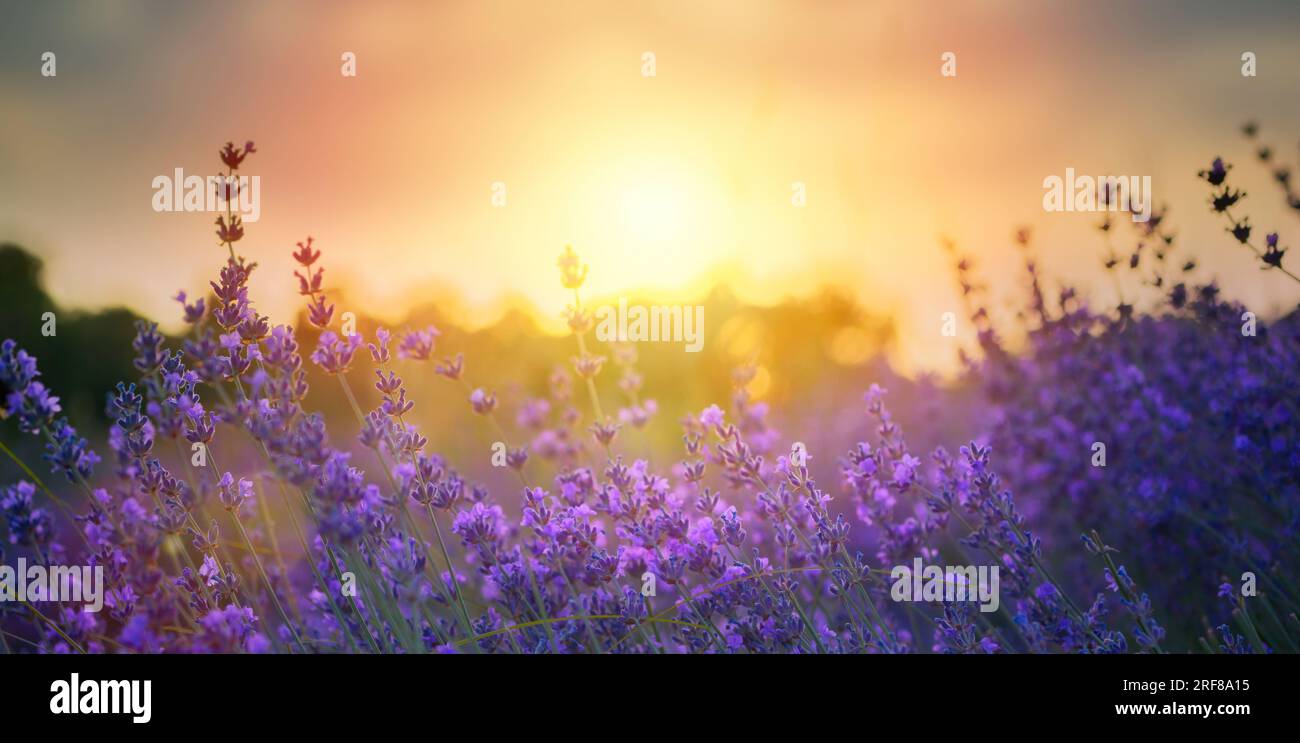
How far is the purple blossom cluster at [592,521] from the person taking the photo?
64.7 inches

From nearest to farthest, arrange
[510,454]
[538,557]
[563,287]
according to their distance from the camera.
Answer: [538,557], [510,454], [563,287]

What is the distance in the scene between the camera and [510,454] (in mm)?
2102

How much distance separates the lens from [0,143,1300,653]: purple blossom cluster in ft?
5.39

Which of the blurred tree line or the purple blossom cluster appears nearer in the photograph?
the purple blossom cluster

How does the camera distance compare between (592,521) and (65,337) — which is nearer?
(592,521)

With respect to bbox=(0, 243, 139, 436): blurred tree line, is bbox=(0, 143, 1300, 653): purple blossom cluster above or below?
below

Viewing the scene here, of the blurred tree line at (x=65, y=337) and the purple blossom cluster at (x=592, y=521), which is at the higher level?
the blurred tree line at (x=65, y=337)

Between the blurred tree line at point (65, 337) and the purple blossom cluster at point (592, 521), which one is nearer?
the purple blossom cluster at point (592, 521)

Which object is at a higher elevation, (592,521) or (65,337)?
(65,337)

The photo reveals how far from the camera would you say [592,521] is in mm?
2297
